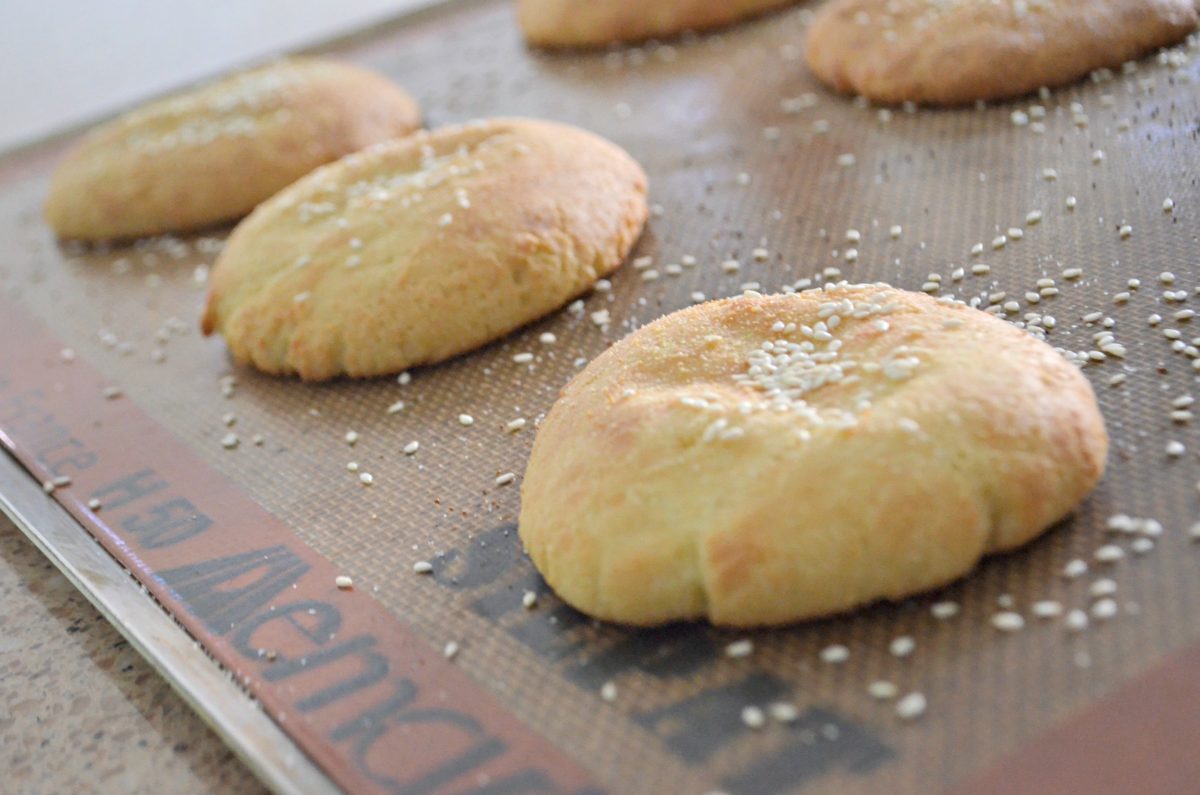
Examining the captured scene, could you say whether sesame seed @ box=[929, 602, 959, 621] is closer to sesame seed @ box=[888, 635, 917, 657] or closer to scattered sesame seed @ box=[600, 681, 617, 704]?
sesame seed @ box=[888, 635, 917, 657]

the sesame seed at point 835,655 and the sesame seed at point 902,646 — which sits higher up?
the sesame seed at point 902,646

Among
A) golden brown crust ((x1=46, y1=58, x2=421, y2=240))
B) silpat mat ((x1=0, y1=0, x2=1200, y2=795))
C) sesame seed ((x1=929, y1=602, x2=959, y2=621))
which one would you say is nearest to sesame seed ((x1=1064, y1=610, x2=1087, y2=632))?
silpat mat ((x1=0, y1=0, x2=1200, y2=795))

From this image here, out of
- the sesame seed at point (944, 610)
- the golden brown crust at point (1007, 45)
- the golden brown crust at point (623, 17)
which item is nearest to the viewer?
the sesame seed at point (944, 610)

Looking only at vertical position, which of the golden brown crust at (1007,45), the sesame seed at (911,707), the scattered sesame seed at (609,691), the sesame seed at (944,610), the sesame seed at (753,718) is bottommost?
the scattered sesame seed at (609,691)

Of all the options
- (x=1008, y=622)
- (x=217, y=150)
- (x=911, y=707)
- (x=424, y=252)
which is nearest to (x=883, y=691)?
(x=911, y=707)

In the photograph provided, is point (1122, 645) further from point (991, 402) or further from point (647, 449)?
point (647, 449)

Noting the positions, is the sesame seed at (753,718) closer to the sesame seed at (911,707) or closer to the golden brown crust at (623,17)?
the sesame seed at (911,707)

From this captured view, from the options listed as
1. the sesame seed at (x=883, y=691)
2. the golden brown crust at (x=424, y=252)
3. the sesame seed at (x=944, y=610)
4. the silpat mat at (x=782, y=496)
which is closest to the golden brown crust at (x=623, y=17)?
the silpat mat at (x=782, y=496)
